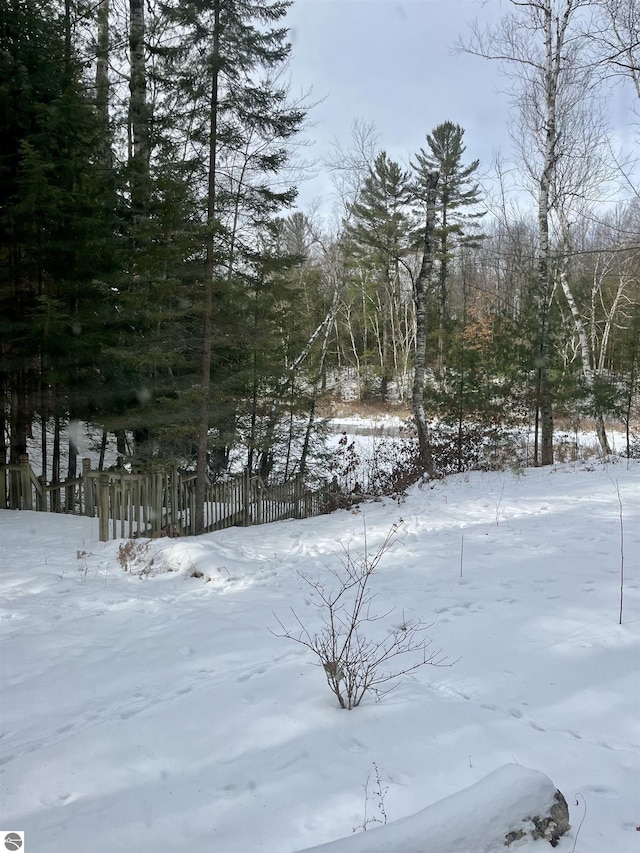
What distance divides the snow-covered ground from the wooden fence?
49.9 inches

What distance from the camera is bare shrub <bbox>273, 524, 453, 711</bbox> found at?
3297mm

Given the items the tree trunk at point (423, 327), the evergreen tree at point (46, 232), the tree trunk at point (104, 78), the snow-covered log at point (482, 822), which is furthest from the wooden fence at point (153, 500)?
the tree trunk at point (104, 78)

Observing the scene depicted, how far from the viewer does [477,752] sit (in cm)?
280

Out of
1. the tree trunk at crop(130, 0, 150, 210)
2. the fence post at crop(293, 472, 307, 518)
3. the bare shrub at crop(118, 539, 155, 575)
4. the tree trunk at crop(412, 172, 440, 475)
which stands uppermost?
the tree trunk at crop(130, 0, 150, 210)

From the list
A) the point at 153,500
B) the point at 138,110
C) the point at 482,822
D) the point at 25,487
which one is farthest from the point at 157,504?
the point at 138,110

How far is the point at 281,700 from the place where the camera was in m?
3.37

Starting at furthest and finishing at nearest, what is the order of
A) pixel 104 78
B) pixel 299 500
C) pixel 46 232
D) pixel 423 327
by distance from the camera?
pixel 104 78
pixel 299 500
pixel 423 327
pixel 46 232

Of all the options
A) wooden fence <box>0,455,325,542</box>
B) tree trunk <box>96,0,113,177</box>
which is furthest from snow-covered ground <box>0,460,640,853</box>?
tree trunk <box>96,0,113,177</box>

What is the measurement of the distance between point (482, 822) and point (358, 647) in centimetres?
218

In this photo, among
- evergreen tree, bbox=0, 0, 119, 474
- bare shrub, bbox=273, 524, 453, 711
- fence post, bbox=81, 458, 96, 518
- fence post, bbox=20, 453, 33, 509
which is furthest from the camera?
fence post, bbox=20, 453, 33, 509

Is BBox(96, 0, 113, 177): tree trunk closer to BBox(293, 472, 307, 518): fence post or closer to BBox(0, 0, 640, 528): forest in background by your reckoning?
BBox(0, 0, 640, 528): forest in background

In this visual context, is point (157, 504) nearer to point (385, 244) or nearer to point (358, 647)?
point (358, 647)

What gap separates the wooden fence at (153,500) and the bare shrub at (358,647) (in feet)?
12.0

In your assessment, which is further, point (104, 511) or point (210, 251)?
point (210, 251)
